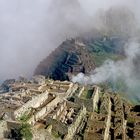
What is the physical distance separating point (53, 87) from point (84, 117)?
13683 millimetres

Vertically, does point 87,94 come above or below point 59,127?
above

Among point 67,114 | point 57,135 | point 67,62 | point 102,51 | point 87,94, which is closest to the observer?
point 57,135

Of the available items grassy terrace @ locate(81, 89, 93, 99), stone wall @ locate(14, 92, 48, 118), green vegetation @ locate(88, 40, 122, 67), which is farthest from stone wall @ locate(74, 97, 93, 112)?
green vegetation @ locate(88, 40, 122, 67)

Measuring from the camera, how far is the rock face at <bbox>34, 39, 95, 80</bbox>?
111625mm

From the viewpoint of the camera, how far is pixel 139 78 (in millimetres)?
121000

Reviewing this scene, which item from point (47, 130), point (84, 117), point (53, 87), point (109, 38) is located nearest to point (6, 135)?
point (47, 130)

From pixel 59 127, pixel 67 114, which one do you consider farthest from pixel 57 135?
pixel 67 114

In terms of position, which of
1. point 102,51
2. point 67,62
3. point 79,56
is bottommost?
point 67,62

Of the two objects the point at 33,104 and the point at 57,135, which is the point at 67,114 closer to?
the point at 33,104

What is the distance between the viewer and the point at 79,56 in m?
120

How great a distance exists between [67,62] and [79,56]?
167 inches

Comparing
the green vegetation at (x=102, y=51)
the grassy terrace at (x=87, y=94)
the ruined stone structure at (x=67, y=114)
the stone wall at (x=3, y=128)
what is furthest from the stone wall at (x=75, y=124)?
the green vegetation at (x=102, y=51)

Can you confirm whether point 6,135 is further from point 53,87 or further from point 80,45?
point 80,45

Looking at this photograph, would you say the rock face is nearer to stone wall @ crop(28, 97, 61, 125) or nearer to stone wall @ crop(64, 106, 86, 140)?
stone wall @ crop(28, 97, 61, 125)
